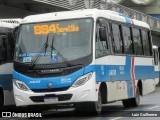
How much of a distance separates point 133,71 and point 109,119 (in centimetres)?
512

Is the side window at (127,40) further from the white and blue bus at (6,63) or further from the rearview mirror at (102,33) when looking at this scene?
the white and blue bus at (6,63)

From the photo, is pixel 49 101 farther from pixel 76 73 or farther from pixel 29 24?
pixel 29 24

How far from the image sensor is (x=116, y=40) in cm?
1830

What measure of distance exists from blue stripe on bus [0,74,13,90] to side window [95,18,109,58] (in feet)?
10.4

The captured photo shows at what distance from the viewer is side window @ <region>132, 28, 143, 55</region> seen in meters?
20.9

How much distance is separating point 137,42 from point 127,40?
1506 mm

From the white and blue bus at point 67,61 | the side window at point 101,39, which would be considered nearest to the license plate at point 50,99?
the white and blue bus at point 67,61

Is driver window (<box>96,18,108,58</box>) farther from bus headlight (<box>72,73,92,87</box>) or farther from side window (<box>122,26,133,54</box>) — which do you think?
side window (<box>122,26,133,54</box>)

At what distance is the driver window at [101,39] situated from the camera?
636 inches

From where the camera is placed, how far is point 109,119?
50.6 ft

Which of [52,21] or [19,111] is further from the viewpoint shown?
[19,111]

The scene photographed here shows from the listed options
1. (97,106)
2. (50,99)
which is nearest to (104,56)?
(97,106)

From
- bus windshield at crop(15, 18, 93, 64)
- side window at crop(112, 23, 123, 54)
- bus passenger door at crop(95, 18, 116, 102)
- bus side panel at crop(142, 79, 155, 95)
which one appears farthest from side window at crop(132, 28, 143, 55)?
bus windshield at crop(15, 18, 93, 64)

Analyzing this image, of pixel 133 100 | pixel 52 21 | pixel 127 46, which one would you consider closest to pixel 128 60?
pixel 127 46
